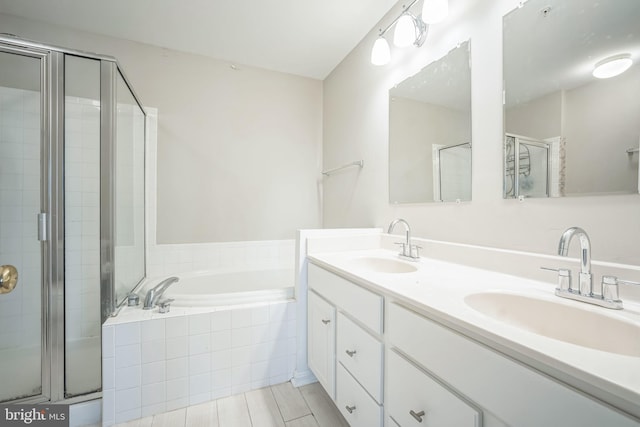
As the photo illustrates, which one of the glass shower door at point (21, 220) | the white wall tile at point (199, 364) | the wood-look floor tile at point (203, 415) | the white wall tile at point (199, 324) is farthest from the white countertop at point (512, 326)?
the glass shower door at point (21, 220)

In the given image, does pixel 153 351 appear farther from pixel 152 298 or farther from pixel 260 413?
pixel 260 413

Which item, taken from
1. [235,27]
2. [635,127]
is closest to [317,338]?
[635,127]

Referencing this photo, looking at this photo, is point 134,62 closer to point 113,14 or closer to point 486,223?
point 113,14

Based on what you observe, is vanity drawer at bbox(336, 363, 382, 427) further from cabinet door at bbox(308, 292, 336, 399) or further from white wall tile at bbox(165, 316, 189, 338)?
white wall tile at bbox(165, 316, 189, 338)

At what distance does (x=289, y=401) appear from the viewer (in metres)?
1.44

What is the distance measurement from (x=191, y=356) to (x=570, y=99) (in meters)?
1.99

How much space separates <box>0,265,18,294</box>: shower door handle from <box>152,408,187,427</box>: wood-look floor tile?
97cm

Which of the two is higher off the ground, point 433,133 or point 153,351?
point 433,133

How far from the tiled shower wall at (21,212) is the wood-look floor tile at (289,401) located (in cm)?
132

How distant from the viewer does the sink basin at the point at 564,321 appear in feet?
2.07

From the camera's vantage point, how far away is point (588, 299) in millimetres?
724

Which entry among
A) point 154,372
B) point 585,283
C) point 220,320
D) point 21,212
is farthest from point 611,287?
point 21,212

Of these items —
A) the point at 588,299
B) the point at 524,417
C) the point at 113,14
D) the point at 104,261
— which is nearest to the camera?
the point at 524,417

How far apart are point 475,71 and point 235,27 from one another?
1685 millimetres
